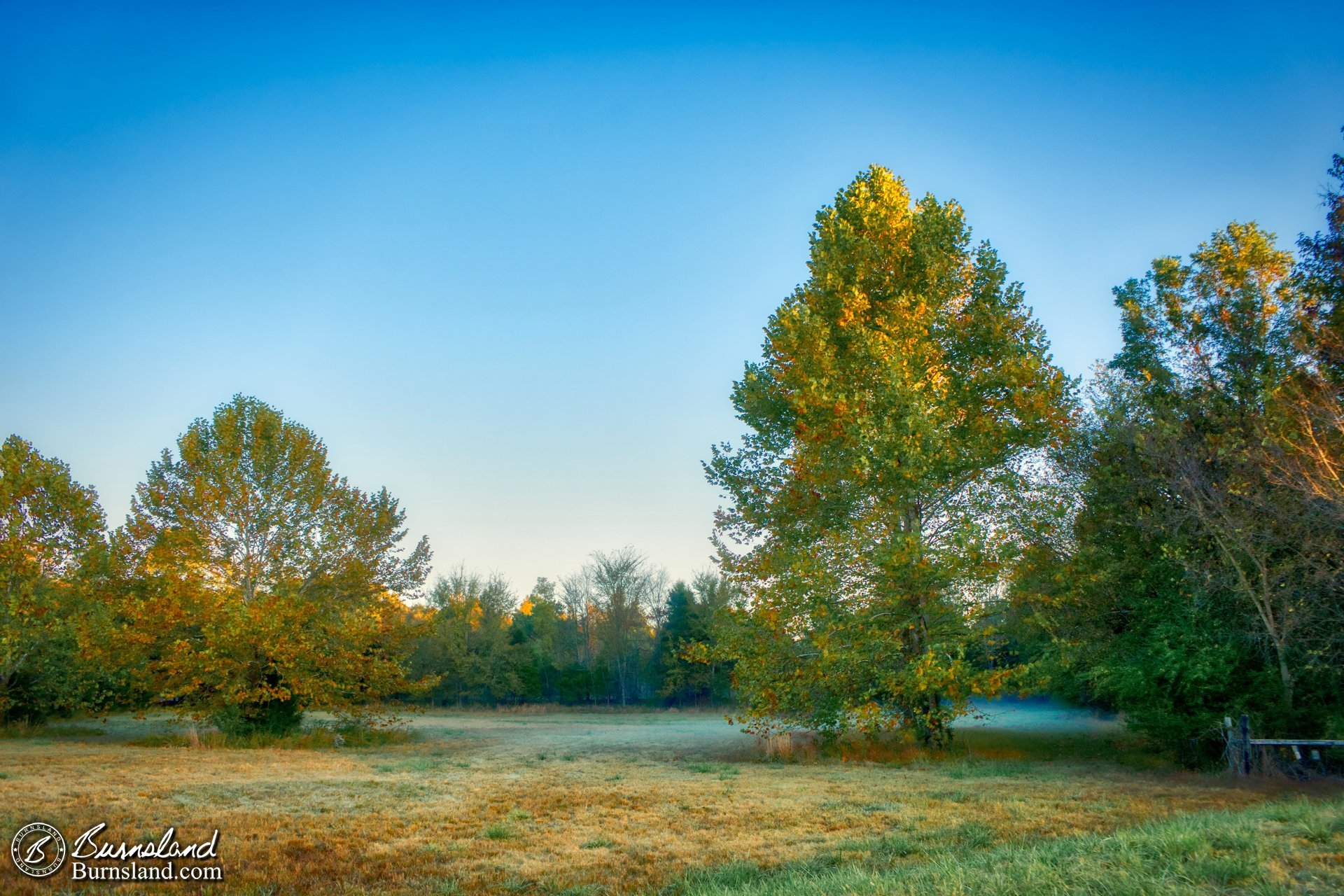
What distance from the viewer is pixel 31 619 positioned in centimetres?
2591

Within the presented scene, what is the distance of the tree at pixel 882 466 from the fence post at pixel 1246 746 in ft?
13.1

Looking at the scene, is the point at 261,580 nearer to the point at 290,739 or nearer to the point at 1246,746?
the point at 290,739

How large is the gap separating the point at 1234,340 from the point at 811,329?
9.83 metres

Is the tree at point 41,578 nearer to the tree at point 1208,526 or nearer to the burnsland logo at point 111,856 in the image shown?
the burnsland logo at point 111,856

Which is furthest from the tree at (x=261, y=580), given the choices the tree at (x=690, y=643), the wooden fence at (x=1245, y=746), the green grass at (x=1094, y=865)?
the tree at (x=690, y=643)

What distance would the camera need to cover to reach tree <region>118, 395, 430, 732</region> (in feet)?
70.7

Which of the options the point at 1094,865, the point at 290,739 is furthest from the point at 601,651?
the point at 1094,865

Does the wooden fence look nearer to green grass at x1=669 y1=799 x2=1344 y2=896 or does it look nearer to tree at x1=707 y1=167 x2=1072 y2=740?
tree at x1=707 y1=167 x2=1072 y2=740

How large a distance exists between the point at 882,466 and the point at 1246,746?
324 inches

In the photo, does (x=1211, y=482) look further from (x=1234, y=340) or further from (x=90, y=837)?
(x=90, y=837)

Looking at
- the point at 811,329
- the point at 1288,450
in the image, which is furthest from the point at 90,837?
the point at 1288,450

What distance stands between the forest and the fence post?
918 millimetres

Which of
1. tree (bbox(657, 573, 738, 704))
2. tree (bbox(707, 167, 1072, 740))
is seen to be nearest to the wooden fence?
tree (bbox(707, 167, 1072, 740))

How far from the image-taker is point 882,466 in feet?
52.4
